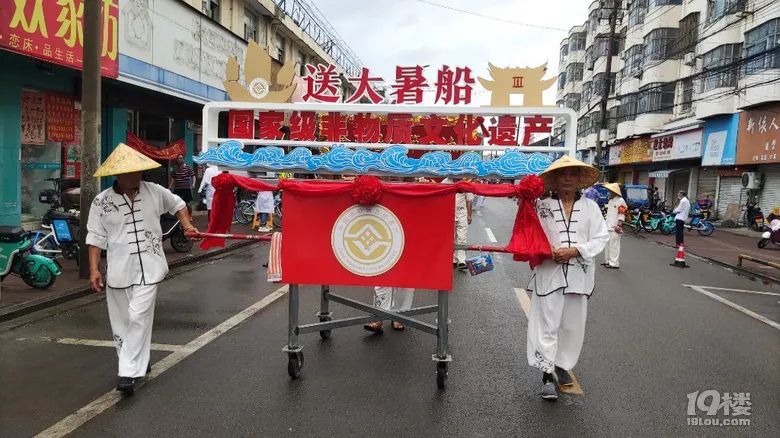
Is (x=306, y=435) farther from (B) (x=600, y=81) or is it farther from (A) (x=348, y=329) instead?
(B) (x=600, y=81)

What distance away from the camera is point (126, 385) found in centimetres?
401

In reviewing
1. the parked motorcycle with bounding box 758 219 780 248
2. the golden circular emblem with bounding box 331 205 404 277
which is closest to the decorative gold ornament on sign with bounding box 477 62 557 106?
the golden circular emblem with bounding box 331 205 404 277

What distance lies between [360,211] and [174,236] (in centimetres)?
730

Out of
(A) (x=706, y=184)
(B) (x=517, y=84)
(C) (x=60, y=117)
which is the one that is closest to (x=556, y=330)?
(B) (x=517, y=84)

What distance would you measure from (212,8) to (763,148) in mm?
20540

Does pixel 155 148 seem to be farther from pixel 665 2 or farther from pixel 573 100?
pixel 573 100

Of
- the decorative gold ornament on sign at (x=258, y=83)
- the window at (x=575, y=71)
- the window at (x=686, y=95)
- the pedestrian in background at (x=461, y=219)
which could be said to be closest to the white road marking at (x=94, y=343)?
the decorative gold ornament on sign at (x=258, y=83)

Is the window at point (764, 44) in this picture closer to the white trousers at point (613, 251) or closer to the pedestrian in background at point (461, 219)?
the white trousers at point (613, 251)

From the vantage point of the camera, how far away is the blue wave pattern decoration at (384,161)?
4711mm

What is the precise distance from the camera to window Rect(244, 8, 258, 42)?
808 inches

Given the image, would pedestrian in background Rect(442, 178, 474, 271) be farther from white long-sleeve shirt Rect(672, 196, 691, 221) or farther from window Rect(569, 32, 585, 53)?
window Rect(569, 32, 585, 53)

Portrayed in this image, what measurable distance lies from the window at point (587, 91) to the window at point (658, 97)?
15038 mm

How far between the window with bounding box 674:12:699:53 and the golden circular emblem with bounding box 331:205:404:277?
94.4 feet

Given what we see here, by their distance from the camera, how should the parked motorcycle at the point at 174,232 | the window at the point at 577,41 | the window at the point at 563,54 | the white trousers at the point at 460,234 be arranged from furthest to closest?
1. the window at the point at 563,54
2. the window at the point at 577,41
3. the parked motorcycle at the point at 174,232
4. the white trousers at the point at 460,234
